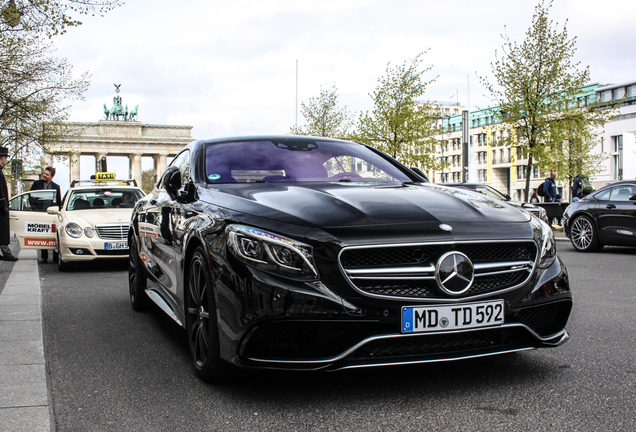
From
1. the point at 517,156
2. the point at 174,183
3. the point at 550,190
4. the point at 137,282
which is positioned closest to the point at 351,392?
the point at 174,183

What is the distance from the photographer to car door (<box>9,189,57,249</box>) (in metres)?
12.2

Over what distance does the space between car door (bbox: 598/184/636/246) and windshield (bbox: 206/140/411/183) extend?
945 centimetres

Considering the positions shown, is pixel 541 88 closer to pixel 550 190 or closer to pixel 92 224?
pixel 550 190

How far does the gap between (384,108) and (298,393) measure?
35143 mm

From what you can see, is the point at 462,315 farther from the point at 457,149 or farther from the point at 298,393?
the point at 457,149

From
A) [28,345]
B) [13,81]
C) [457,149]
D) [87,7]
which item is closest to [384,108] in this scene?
[13,81]

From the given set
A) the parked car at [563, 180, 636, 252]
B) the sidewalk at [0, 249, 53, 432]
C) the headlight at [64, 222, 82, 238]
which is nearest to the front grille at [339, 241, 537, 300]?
the sidewalk at [0, 249, 53, 432]

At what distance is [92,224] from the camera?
1113 centimetres

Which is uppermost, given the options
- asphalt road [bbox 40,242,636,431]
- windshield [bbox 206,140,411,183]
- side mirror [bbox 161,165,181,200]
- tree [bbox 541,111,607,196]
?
tree [bbox 541,111,607,196]

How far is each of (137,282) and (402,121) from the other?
31579mm

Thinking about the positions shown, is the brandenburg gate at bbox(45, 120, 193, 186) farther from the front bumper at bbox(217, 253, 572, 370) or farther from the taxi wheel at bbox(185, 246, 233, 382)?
the front bumper at bbox(217, 253, 572, 370)

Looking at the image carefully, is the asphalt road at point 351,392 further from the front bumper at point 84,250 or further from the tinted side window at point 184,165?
the front bumper at point 84,250

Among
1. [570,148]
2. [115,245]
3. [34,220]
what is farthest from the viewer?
[570,148]

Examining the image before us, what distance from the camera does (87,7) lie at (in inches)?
649
